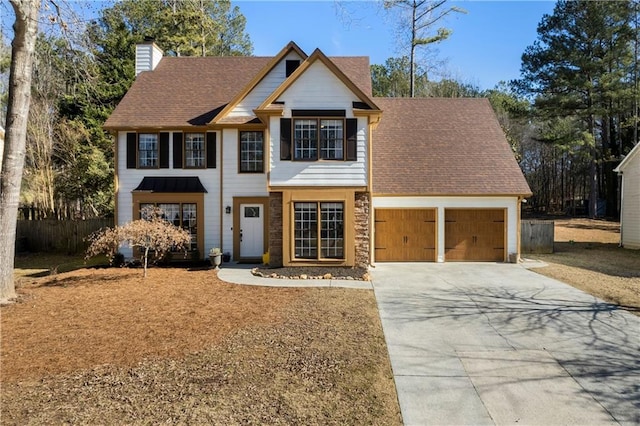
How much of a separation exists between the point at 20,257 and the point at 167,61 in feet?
37.6

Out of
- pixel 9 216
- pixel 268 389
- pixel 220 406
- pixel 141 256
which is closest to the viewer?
pixel 220 406

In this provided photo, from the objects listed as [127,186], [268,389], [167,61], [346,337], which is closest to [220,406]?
[268,389]

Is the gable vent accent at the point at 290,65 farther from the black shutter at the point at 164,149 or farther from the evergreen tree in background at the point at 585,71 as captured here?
the evergreen tree in background at the point at 585,71

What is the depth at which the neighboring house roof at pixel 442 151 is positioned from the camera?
14594 millimetres

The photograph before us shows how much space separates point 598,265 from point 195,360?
49.8 ft

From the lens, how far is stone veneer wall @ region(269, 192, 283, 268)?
41.3 ft

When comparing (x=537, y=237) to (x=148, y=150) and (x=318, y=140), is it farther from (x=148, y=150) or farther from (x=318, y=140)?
(x=148, y=150)

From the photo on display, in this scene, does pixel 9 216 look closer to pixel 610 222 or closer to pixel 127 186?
pixel 127 186

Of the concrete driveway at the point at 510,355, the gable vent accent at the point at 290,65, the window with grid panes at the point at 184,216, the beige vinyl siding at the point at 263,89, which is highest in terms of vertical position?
the gable vent accent at the point at 290,65

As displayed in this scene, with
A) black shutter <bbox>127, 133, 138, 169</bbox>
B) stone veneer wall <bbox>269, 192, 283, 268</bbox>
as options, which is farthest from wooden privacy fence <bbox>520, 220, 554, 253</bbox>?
black shutter <bbox>127, 133, 138, 169</bbox>

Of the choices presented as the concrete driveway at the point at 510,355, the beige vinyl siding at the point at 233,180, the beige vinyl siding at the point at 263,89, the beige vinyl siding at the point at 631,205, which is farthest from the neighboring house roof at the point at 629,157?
the beige vinyl siding at the point at 233,180

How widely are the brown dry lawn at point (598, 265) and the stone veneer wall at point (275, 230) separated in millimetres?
9018

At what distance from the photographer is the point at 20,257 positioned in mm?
17125

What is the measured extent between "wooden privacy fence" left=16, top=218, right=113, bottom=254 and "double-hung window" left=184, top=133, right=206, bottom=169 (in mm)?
6668
